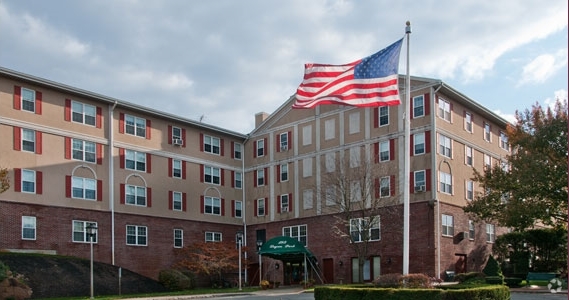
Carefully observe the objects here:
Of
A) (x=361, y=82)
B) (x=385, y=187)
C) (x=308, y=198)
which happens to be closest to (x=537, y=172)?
(x=385, y=187)

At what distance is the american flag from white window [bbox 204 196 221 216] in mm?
28770

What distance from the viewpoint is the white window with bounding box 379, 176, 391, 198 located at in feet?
138

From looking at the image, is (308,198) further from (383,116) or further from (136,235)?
(136,235)

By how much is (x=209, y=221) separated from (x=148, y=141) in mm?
8060

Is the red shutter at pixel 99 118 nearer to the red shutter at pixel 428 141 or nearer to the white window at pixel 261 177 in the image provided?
the white window at pixel 261 177

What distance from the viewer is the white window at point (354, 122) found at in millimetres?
45156

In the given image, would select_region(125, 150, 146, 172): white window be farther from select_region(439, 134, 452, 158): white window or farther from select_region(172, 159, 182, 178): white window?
select_region(439, 134, 452, 158): white window

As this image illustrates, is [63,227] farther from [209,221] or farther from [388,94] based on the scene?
[388,94]

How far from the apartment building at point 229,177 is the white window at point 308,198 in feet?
0.46

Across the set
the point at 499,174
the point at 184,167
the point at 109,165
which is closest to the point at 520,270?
the point at 499,174

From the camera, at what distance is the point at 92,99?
42.1 meters

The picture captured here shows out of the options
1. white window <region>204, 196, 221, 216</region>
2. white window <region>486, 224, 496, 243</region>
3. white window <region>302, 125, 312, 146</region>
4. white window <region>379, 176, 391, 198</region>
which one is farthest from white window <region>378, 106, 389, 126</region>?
white window <region>204, 196, 221, 216</region>

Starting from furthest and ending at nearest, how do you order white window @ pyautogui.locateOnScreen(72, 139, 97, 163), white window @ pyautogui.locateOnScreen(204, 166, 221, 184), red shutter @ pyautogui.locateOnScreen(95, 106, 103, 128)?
white window @ pyautogui.locateOnScreen(204, 166, 221, 184), red shutter @ pyautogui.locateOnScreen(95, 106, 103, 128), white window @ pyautogui.locateOnScreen(72, 139, 97, 163)

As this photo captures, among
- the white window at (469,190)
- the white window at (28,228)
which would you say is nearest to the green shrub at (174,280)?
the white window at (28,228)
